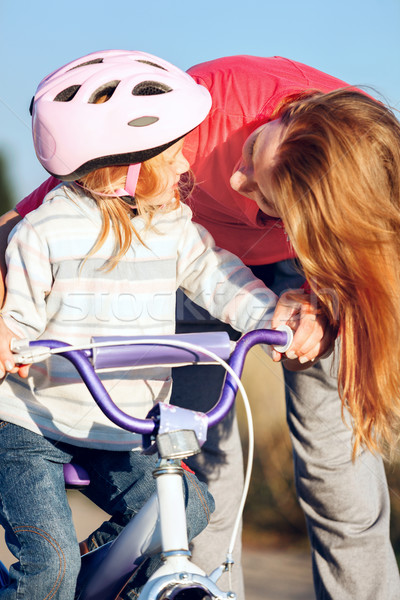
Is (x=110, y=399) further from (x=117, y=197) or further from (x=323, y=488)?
(x=323, y=488)

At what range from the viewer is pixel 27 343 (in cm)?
149

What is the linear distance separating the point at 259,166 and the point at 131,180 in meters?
0.30

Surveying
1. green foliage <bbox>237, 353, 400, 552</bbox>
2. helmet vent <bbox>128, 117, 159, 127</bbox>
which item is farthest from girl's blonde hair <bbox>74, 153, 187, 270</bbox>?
green foliage <bbox>237, 353, 400, 552</bbox>

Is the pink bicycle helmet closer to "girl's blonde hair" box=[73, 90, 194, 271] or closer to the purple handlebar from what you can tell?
"girl's blonde hair" box=[73, 90, 194, 271]

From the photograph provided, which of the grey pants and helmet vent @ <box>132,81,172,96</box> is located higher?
helmet vent @ <box>132,81,172,96</box>

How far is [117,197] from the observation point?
1.86m

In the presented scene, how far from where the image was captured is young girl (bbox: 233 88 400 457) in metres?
1.71

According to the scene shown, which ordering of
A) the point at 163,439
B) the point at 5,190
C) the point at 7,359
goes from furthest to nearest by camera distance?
the point at 5,190 → the point at 7,359 → the point at 163,439

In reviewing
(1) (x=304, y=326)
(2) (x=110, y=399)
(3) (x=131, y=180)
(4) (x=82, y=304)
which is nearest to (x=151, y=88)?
(3) (x=131, y=180)

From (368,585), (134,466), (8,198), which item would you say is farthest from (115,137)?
(8,198)

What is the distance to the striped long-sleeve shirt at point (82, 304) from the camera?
1.73 metres

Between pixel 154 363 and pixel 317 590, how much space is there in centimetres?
146

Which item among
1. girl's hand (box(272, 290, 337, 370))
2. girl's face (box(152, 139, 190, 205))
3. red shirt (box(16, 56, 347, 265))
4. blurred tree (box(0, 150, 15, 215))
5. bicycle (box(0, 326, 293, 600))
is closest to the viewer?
bicycle (box(0, 326, 293, 600))

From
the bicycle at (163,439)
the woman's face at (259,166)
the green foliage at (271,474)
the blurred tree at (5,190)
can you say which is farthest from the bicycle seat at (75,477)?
the blurred tree at (5,190)
